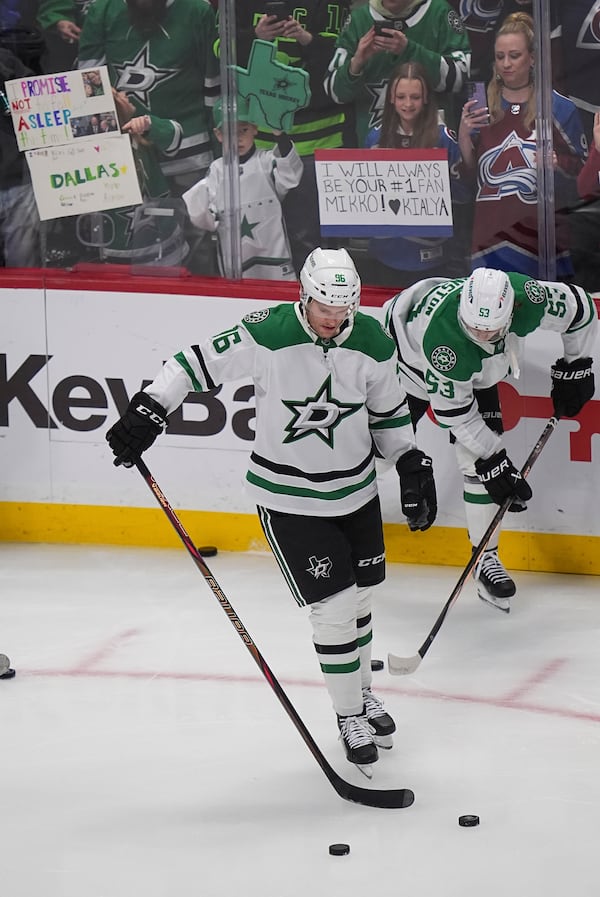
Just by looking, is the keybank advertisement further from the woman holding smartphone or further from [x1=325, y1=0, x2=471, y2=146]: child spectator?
[x1=325, y1=0, x2=471, y2=146]: child spectator

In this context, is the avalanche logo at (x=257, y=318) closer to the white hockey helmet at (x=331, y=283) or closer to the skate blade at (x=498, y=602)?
the white hockey helmet at (x=331, y=283)

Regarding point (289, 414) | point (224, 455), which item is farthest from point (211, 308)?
point (289, 414)

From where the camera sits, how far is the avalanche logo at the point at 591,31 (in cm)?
455

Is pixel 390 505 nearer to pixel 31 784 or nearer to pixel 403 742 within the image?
pixel 403 742

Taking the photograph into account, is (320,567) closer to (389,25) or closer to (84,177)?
(389,25)

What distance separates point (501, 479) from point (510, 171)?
1.24 metres

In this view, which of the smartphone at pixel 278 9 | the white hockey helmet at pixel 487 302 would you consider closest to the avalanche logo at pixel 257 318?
the white hockey helmet at pixel 487 302

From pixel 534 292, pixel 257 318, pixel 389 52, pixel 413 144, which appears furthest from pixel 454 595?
pixel 389 52

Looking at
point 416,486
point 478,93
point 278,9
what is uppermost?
point 278,9

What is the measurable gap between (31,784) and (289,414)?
1.09 meters

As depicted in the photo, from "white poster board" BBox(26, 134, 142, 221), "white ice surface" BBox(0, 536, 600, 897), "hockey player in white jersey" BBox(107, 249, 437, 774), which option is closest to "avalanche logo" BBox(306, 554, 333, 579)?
"hockey player in white jersey" BBox(107, 249, 437, 774)

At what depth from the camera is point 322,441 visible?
10.7 feet

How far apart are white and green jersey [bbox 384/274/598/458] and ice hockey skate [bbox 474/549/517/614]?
0.45 m

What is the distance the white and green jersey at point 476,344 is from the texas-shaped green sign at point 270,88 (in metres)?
1.01
